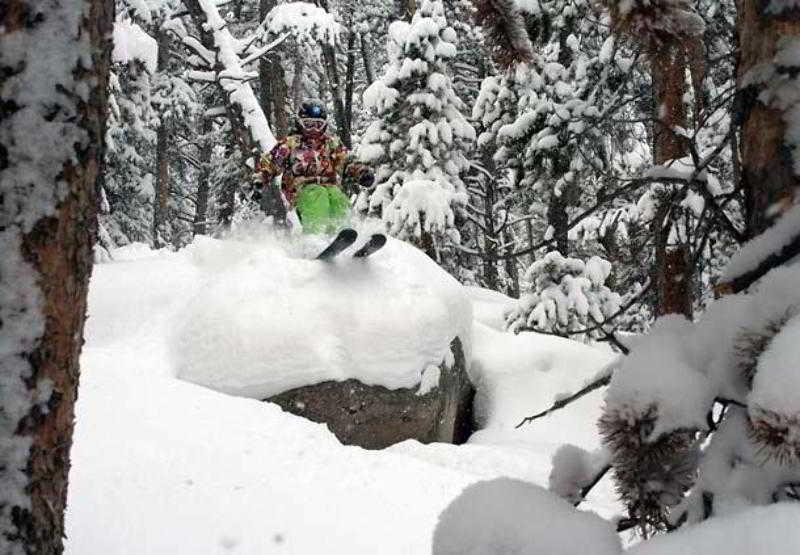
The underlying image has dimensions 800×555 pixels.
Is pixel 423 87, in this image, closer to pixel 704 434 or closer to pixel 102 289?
pixel 102 289

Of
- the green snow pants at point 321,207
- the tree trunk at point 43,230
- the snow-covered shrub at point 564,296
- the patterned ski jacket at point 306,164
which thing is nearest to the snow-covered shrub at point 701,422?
the tree trunk at point 43,230

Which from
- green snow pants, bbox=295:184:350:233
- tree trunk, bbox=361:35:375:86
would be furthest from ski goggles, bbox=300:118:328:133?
tree trunk, bbox=361:35:375:86

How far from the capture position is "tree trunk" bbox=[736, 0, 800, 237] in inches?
55.1

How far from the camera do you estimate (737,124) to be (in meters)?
1.54

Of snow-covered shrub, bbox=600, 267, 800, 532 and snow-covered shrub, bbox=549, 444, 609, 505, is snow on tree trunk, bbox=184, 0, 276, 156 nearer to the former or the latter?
snow-covered shrub, bbox=549, 444, 609, 505

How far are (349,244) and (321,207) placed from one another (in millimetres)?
778

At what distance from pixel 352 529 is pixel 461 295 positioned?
559 centimetres

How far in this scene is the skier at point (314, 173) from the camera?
350 inches

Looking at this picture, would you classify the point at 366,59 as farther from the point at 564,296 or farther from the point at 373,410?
the point at 373,410

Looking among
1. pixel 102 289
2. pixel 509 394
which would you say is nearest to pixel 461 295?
pixel 509 394

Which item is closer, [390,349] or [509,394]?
[390,349]

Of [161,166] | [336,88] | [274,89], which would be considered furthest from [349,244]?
[161,166]

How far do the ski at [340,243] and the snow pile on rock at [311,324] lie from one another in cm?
14

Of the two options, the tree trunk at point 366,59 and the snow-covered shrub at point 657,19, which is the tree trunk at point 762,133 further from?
the tree trunk at point 366,59
